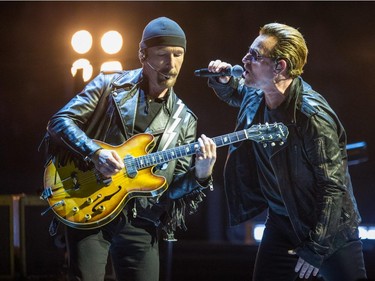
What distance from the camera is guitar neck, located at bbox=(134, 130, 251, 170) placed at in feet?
12.3

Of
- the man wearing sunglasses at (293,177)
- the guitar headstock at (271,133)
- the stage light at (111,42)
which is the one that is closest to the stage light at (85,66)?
the stage light at (111,42)

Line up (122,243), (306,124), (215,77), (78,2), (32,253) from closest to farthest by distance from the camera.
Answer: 1. (306,124)
2. (122,243)
3. (215,77)
4. (32,253)
5. (78,2)

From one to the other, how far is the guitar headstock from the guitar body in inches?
23.5

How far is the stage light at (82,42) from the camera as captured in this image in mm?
6590

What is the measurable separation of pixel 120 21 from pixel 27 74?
1.56m

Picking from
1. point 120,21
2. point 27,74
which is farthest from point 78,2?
point 27,74

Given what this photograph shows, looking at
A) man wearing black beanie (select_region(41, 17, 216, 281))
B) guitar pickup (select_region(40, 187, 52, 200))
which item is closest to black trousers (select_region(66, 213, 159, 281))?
man wearing black beanie (select_region(41, 17, 216, 281))

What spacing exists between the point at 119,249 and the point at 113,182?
1.25ft

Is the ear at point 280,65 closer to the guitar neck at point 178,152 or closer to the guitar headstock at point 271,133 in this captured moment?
the guitar headstock at point 271,133

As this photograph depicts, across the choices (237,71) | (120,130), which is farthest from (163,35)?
(120,130)

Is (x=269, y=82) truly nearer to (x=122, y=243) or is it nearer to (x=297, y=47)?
(x=297, y=47)

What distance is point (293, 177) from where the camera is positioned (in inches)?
139

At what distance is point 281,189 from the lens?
354 cm

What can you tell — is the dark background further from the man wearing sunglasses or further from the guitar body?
the man wearing sunglasses
